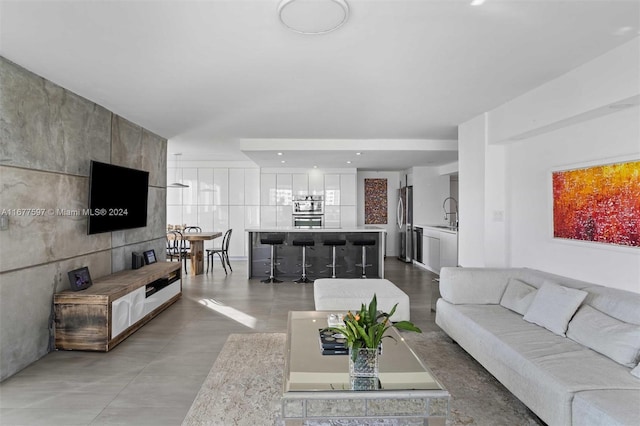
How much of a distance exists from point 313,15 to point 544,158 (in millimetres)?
2999

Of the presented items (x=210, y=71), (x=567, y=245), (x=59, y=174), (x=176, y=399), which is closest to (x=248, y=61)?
(x=210, y=71)

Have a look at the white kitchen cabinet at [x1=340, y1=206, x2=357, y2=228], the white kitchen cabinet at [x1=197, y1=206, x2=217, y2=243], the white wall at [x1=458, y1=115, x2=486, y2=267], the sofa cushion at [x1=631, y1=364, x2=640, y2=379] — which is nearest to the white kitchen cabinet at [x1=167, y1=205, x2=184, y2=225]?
the white kitchen cabinet at [x1=197, y1=206, x2=217, y2=243]

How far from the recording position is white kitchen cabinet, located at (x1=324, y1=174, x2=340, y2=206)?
8.86m

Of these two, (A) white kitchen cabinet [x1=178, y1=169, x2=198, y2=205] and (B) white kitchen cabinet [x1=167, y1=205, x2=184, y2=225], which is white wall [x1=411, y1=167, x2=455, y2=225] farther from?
(B) white kitchen cabinet [x1=167, y1=205, x2=184, y2=225]

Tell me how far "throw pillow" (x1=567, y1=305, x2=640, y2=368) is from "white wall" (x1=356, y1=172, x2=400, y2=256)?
704 centimetres

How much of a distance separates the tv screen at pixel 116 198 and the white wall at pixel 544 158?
4569 mm

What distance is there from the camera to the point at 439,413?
Result: 6.25ft

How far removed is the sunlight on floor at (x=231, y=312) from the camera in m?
4.18

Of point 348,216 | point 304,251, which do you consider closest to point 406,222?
point 348,216

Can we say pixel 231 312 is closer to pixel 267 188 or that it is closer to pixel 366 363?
pixel 366 363

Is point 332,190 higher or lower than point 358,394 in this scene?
higher

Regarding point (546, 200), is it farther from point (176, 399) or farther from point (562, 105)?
point (176, 399)

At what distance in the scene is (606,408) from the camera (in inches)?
66.4

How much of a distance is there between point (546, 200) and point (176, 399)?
3961 millimetres
